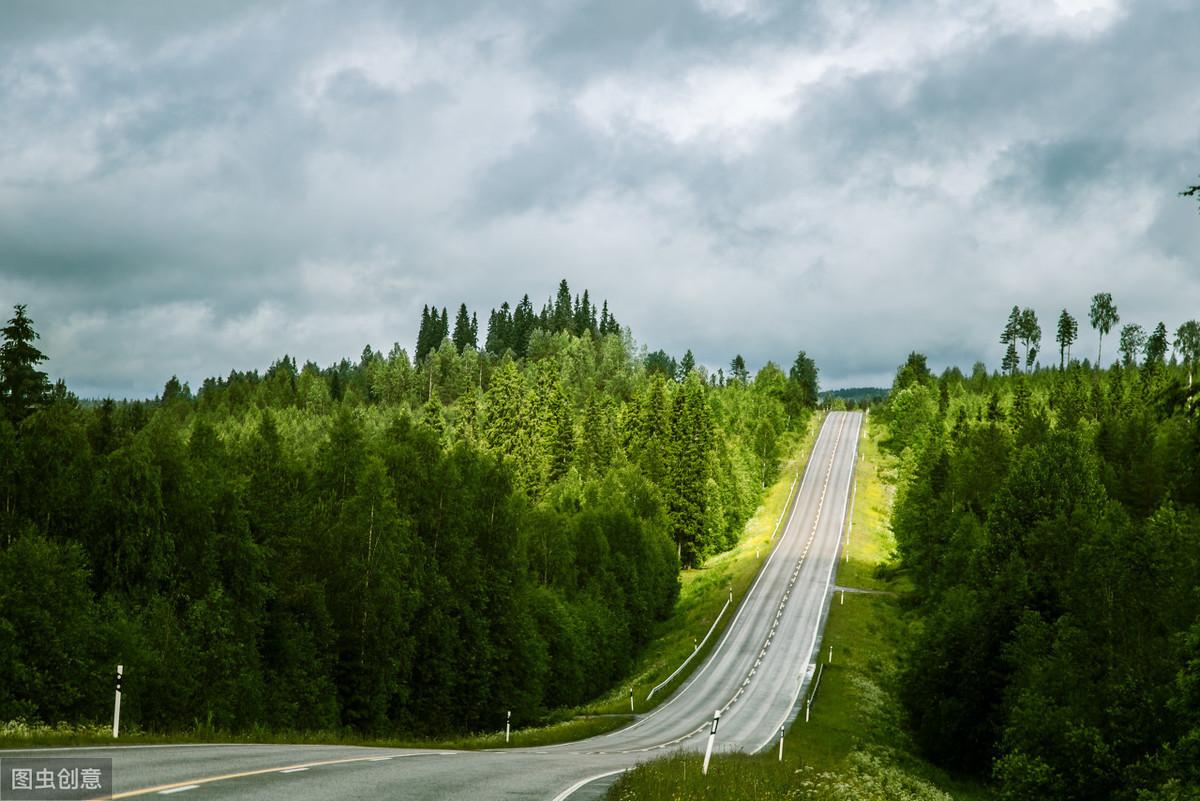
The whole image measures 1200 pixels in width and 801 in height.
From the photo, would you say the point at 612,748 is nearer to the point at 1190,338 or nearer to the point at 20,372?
the point at 20,372

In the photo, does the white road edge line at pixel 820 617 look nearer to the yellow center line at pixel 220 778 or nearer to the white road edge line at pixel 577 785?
the white road edge line at pixel 577 785

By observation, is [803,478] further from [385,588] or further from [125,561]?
[125,561]

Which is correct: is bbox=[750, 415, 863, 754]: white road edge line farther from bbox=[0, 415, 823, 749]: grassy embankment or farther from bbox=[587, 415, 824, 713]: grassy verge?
bbox=[0, 415, 823, 749]: grassy embankment

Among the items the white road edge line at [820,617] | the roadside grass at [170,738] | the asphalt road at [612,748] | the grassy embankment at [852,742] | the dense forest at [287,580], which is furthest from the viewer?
the white road edge line at [820,617]

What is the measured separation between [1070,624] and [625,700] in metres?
28.9

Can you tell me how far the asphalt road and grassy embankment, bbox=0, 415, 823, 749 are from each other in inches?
56.9

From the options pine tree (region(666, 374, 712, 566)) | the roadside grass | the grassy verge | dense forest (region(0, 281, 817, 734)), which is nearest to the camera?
the roadside grass

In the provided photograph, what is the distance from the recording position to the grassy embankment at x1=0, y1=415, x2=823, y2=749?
18797 millimetres

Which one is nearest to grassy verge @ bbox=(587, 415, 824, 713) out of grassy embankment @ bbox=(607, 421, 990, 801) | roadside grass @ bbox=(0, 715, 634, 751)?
grassy embankment @ bbox=(607, 421, 990, 801)

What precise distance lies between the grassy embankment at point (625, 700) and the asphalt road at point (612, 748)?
1444 mm

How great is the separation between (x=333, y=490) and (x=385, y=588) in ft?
27.9

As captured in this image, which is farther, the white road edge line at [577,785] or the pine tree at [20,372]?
the pine tree at [20,372]

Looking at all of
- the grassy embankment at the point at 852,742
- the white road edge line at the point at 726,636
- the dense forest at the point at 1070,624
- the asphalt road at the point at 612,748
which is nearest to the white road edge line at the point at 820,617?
the asphalt road at the point at 612,748

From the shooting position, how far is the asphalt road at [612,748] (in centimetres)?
1239
